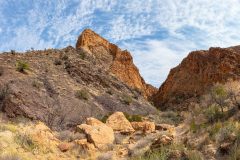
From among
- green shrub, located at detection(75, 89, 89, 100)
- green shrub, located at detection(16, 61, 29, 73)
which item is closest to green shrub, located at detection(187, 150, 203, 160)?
green shrub, located at detection(75, 89, 89, 100)

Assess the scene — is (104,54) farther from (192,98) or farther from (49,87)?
(49,87)

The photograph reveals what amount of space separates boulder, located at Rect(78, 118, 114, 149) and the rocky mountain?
7575mm

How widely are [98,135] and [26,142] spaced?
3808 mm

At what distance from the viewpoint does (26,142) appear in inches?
581

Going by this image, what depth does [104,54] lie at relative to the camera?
6069cm

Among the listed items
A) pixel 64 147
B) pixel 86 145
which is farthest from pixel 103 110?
pixel 64 147

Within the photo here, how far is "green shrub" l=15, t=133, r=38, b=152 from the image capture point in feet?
47.4

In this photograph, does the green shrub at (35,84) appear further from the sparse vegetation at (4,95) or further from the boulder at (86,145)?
the boulder at (86,145)

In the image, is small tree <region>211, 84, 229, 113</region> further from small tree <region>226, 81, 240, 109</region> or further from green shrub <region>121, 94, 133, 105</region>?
green shrub <region>121, 94, 133, 105</region>

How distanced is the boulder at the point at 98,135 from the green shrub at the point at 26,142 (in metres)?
3.00

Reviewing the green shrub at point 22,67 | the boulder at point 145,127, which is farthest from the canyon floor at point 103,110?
the green shrub at point 22,67

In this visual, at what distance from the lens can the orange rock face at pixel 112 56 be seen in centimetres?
5834

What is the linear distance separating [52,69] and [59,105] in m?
9.29

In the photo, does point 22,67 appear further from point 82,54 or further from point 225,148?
point 225,148
